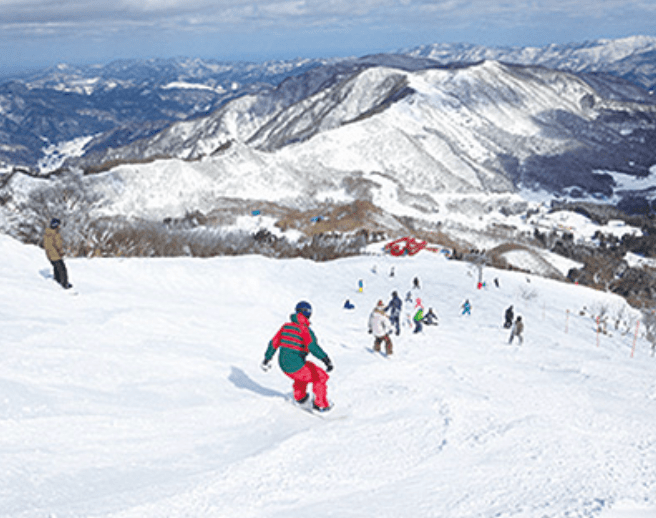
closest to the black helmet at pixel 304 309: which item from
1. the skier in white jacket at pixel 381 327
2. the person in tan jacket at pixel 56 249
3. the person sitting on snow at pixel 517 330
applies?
the skier in white jacket at pixel 381 327

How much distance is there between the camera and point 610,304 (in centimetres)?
3881

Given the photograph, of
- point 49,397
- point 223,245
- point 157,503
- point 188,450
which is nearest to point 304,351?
point 188,450

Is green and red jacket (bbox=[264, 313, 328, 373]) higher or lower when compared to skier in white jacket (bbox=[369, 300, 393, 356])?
higher

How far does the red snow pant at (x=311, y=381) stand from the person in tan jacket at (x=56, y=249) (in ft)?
25.8

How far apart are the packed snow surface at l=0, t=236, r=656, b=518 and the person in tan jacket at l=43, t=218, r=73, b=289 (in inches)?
13.4

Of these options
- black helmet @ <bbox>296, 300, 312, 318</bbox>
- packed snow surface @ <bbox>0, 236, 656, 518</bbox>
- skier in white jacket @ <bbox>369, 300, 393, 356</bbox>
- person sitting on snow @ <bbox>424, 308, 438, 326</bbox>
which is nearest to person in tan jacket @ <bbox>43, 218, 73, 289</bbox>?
packed snow surface @ <bbox>0, 236, 656, 518</bbox>

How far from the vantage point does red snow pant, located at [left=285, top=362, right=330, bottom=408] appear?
8.12 m

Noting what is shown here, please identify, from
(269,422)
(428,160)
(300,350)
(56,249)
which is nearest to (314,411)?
(269,422)

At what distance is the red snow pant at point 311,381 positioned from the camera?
26.6 ft

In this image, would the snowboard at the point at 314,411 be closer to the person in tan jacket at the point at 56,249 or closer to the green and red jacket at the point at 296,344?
the green and red jacket at the point at 296,344

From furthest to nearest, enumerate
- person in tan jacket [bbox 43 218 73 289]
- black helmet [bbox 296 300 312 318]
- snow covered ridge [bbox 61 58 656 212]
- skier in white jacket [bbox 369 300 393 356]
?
snow covered ridge [bbox 61 58 656 212] < skier in white jacket [bbox 369 300 393 356] < person in tan jacket [bbox 43 218 73 289] < black helmet [bbox 296 300 312 318]

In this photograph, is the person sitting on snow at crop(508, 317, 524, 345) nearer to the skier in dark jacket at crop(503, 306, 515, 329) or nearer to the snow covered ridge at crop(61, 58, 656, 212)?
the skier in dark jacket at crop(503, 306, 515, 329)

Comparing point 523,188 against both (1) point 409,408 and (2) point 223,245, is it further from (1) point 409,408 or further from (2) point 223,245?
(1) point 409,408

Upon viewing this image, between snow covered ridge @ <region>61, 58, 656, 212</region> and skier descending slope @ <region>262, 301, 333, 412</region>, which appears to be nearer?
skier descending slope @ <region>262, 301, 333, 412</region>
